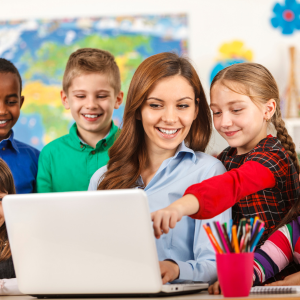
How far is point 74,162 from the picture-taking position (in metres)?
1.81

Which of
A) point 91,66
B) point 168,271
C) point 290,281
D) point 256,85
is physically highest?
point 91,66

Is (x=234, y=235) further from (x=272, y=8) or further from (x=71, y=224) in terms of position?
(x=272, y=8)

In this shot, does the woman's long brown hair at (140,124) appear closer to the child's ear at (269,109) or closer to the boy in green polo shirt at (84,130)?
the child's ear at (269,109)

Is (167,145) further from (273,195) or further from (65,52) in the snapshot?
(65,52)

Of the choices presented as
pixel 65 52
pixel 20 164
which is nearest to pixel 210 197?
pixel 20 164

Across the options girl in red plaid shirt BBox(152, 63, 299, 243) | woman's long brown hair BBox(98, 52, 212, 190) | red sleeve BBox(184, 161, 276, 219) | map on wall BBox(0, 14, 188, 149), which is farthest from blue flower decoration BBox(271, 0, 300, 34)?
red sleeve BBox(184, 161, 276, 219)

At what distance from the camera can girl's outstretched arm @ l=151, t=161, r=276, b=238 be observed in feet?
2.70

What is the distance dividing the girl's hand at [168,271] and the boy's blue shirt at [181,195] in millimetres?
138

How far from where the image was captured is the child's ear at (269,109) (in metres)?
1.35

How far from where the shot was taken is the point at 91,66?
1.78 m

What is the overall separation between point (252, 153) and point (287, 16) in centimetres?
284

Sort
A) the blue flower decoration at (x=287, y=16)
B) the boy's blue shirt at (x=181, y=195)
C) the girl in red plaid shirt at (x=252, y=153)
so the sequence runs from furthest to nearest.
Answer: the blue flower decoration at (x=287, y=16), the boy's blue shirt at (x=181, y=195), the girl in red plaid shirt at (x=252, y=153)

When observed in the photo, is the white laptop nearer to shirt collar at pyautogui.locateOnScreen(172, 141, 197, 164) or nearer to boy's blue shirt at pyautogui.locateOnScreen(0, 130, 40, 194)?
shirt collar at pyautogui.locateOnScreen(172, 141, 197, 164)

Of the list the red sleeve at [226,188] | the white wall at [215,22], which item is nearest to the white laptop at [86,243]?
the red sleeve at [226,188]
